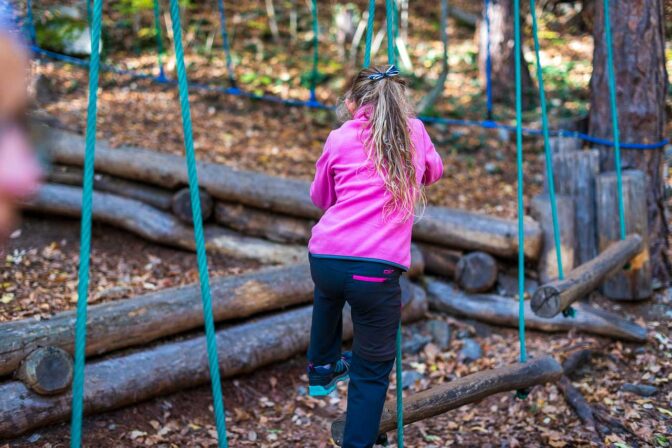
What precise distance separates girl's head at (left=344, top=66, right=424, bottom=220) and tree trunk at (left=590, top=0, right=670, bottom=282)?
308 centimetres

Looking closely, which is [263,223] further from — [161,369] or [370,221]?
[370,221]

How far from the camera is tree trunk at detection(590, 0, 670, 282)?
487 cm

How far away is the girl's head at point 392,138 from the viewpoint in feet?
7.99

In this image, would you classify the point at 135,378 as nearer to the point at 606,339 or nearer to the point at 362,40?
the point at 606,339

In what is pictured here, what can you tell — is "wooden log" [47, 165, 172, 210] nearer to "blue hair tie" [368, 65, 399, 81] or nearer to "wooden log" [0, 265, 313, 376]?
"wooden log" [0, 265, 313, 376]

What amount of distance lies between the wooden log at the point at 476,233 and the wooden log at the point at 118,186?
1.91 meters

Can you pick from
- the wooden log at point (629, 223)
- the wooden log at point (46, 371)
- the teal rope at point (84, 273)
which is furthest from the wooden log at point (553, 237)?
the teal rope at point (84, 273)

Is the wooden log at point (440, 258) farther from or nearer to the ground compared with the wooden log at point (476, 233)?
nearer to the ground

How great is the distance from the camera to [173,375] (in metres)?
3.72

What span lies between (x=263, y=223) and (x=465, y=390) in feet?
8.39

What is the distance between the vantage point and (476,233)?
502 cm

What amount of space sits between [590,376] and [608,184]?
1358 millimetres

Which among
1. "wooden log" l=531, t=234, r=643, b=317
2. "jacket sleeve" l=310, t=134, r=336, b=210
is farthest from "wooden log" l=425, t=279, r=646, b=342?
"jacket sleeve" l=310, t=134, r=336, b=210

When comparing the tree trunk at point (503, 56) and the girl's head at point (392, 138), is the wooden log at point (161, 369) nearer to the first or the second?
→ the girl's head at point (392, 138)
